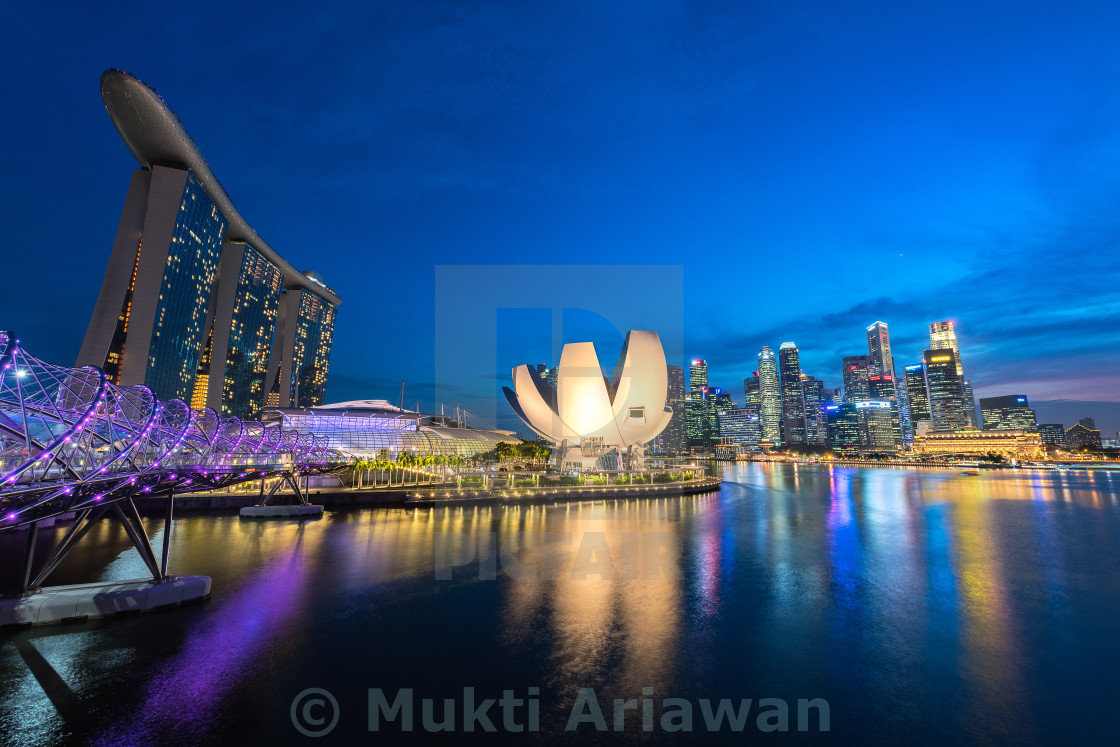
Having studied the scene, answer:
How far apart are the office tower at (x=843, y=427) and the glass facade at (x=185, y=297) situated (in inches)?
5576

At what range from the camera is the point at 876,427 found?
138750 mm

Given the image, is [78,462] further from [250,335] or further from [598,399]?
[250,335]

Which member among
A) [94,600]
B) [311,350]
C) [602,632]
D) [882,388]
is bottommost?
[602,632]

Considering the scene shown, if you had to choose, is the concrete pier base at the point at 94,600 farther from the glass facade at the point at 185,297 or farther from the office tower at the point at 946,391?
the office tower at the point at 946,391

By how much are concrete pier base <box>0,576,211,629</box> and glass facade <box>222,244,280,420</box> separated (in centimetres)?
5855

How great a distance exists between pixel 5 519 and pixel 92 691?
2.65 meters

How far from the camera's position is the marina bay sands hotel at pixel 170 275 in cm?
4094

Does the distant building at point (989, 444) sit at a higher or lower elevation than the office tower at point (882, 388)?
lower

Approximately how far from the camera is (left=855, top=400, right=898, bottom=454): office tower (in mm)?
136625

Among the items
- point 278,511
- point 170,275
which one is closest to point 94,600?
point 278,511

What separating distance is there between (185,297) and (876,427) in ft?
509

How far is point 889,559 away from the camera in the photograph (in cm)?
1441

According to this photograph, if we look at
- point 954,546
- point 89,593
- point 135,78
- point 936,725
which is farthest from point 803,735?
point 135,78

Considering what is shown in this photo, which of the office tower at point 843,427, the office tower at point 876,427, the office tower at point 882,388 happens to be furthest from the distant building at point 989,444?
the office tower at point 882,388
